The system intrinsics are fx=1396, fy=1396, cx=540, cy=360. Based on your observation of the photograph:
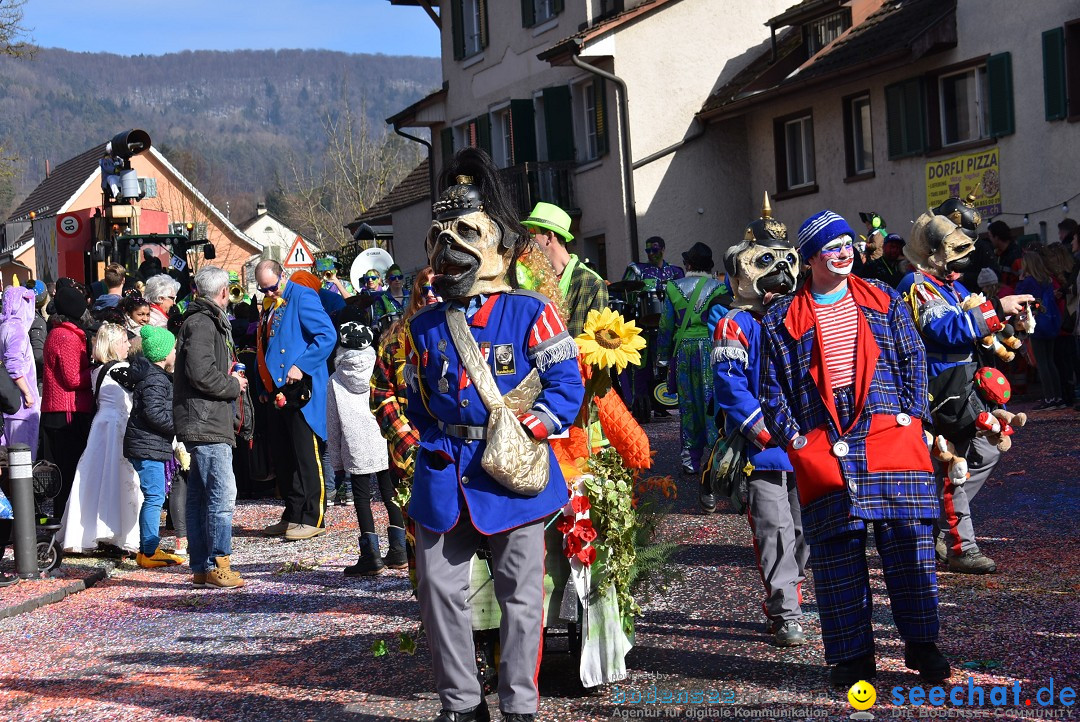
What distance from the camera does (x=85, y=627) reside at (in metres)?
8.58

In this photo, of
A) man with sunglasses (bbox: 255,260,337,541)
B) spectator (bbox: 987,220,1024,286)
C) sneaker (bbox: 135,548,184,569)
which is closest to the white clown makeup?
man with sunglasses (bbox: 255,260,337,541)

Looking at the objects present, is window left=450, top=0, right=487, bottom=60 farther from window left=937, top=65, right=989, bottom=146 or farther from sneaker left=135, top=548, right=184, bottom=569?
sneaker left=135, top=548, right=184, bottom=569

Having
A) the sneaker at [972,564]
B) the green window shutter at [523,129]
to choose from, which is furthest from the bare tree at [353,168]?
the sneaker at [972,564]

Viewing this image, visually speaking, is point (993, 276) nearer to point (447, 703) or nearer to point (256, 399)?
point (256, 399)

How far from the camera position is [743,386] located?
668 centimetres

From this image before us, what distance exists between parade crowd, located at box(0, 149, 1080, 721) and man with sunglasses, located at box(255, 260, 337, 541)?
24 millimetres

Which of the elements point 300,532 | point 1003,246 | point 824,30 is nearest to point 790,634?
point 300,532

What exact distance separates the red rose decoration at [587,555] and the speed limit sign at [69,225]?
15.7 metres

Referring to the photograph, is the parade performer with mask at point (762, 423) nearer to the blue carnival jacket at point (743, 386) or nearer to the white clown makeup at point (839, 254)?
the blue carnival jacket at point (743, 386)

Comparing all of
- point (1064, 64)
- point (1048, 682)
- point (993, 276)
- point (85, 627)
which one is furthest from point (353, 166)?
point (1048, 682)

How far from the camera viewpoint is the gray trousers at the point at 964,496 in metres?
7.88

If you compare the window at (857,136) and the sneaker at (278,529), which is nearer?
the sneaker at (278,529)

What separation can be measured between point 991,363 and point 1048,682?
260 centimetres

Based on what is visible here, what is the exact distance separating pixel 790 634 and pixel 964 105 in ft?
55.8
